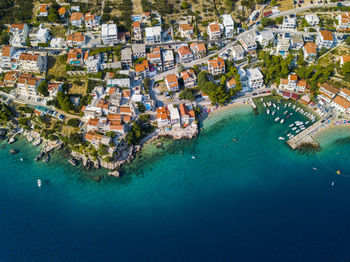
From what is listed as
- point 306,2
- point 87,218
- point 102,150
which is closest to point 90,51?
point 102,150

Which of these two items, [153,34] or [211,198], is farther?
[153,34]

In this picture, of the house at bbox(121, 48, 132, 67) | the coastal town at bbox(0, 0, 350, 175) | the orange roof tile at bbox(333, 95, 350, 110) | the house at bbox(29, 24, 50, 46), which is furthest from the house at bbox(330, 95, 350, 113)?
the house at bbox(29, 24, 50, 46)

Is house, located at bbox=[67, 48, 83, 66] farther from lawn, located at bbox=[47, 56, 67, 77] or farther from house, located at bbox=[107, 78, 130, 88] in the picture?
house, located at bbox=[107, 78, 130, 88]

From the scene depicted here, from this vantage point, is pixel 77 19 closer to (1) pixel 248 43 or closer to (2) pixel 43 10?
(2) pixel 43 10

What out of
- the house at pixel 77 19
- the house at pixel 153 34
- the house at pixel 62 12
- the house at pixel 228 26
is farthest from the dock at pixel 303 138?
the house at pixel 62 12

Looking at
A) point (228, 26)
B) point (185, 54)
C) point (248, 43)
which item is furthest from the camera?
point (228, 26)

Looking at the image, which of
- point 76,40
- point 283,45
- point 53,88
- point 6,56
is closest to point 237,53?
point 283,45

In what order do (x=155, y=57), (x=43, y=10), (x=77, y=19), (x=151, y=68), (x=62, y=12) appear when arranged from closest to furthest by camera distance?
(x=155, y=57), (x=151, y=68), (x=77, y=19), (x=62, y=12), (x=43, y=10)
